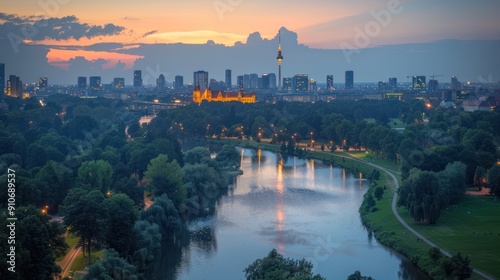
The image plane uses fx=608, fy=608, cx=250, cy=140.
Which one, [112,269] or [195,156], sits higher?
[195,156]

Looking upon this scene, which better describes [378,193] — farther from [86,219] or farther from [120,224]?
[86,219]

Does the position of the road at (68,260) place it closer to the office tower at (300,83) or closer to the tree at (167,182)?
the tree at (167,182)

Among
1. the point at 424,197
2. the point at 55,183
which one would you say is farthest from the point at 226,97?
the point at 424,197

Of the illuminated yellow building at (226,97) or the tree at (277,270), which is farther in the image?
the illuminated yellow building at (226,97)

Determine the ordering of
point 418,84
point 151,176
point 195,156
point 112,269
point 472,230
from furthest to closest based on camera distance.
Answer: point 418,84 → point 195,156 → point 151,176 → point 472,230 → point 112,269

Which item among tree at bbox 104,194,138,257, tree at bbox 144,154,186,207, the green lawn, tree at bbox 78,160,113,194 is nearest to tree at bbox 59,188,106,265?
tree at bbox 104,194,138,257

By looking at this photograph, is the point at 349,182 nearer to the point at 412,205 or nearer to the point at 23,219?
the point at 412,205

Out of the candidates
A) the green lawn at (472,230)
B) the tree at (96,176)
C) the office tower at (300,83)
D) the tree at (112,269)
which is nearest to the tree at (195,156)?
the tree at (96,176)
